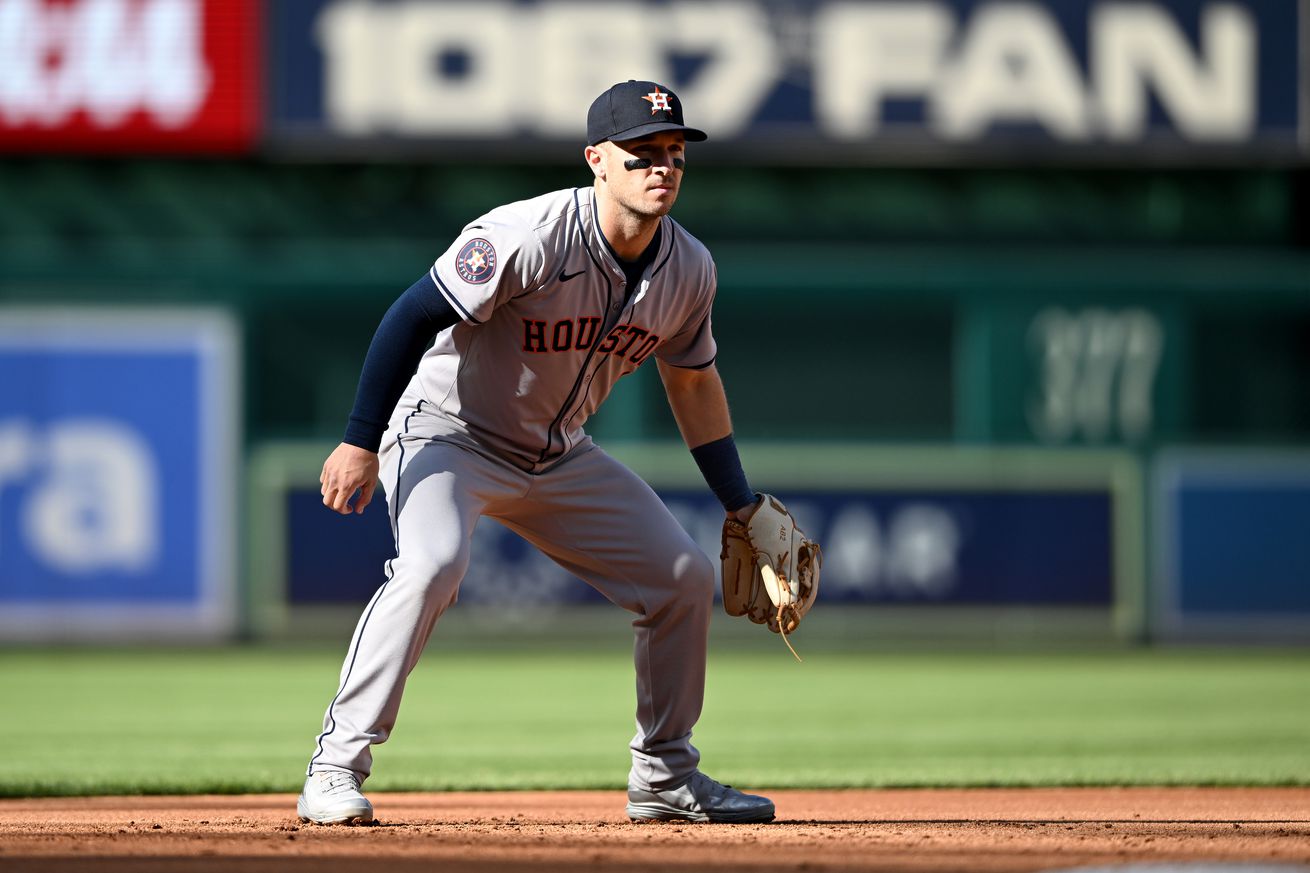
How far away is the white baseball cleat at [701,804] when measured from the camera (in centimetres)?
408

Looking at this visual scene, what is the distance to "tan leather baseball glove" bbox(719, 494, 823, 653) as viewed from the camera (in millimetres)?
4277

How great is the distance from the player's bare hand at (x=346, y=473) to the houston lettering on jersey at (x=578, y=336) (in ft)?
1.36

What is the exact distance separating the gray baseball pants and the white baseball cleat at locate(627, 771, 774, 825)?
0.09 ft

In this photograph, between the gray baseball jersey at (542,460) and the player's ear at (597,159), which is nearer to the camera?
the gray baseball jersey at (542,460)

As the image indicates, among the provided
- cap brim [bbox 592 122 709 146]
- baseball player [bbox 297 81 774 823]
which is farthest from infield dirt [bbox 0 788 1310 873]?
cap brim [bbox 592 122 709 146]

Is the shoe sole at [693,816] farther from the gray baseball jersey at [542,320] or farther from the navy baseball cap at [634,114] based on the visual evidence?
the navy baseball cap at [634,114]

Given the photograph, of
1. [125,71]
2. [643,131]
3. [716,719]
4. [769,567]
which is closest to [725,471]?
[769,567]

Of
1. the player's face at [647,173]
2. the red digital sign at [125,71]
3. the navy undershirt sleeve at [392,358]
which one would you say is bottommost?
the navy undershirt sleeve at [392,358]

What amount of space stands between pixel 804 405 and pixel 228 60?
4.19 metres

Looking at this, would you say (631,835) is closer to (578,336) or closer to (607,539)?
(607,539)

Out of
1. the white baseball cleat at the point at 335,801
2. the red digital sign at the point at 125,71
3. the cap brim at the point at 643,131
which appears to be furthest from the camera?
the red digital sign at the point at 125,71

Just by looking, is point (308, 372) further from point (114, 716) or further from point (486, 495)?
point (486, 495)

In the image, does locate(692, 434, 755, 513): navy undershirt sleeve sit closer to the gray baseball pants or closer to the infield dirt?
the gray baseball pants

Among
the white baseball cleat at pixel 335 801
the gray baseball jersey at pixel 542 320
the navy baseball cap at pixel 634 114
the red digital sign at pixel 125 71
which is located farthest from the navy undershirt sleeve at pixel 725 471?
the red digital sign at pixel 125 71
